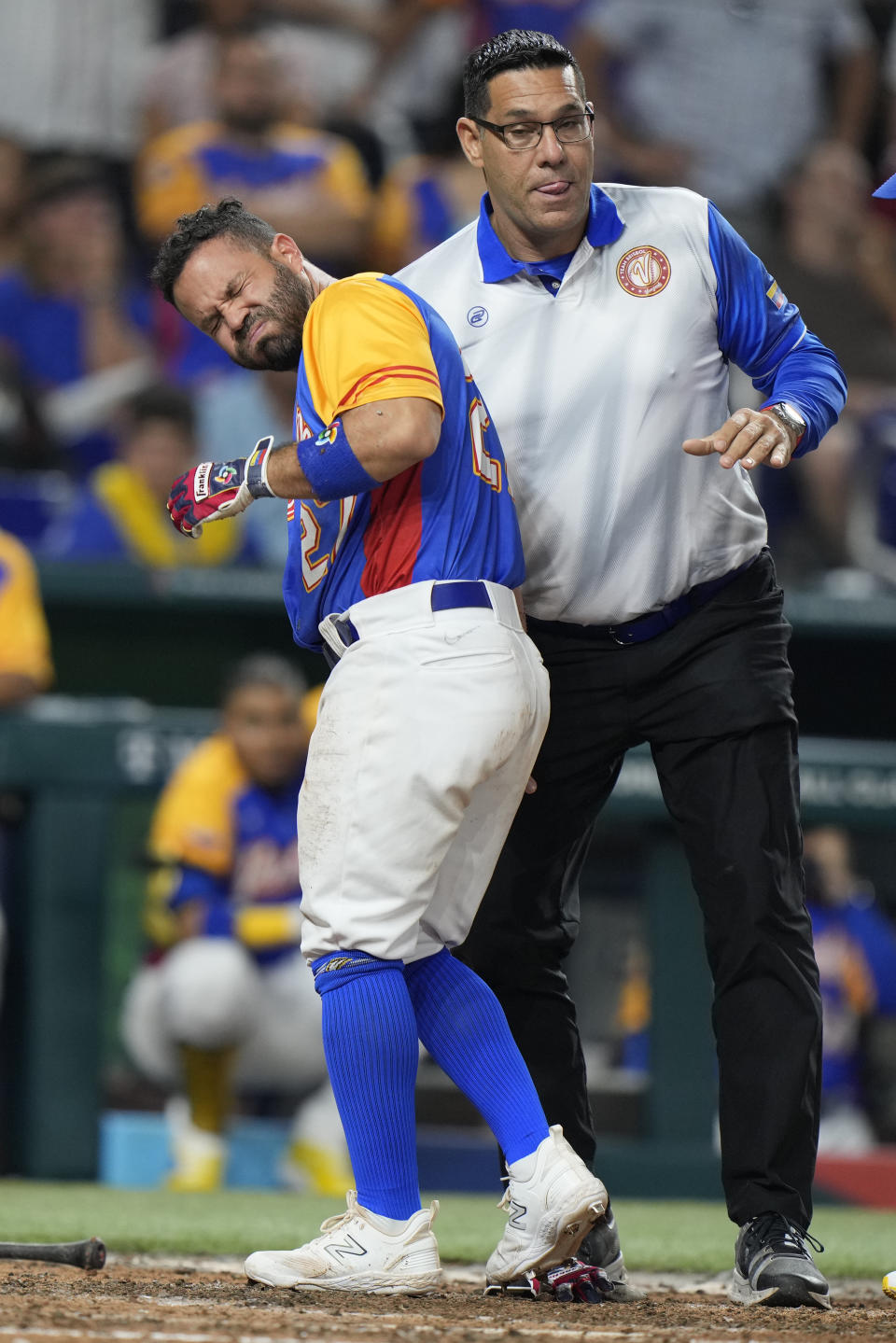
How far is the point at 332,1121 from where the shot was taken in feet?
16.3

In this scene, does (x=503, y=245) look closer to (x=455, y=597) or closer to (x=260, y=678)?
(x=455, y=597)

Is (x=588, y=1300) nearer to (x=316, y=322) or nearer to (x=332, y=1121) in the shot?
(x=316, y=322)

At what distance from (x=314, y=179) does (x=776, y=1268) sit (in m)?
6.63

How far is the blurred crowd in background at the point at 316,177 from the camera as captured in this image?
7.59 m

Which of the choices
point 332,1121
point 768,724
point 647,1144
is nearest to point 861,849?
point 647,1144

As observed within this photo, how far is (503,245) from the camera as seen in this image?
271 centimetres

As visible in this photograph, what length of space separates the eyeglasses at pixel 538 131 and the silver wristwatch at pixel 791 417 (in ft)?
1.61

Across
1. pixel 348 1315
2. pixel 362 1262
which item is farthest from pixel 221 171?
pixel 348 1315

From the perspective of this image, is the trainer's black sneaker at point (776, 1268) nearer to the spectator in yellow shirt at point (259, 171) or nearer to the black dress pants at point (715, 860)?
the black dress pants at point (715, 860)

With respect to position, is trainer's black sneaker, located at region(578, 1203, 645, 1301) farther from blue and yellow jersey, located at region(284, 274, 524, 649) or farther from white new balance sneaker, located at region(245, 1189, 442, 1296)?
blue and yellow jersey, located at region(284, 274, 524, 649)

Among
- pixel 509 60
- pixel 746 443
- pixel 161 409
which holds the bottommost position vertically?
pixel 746 443

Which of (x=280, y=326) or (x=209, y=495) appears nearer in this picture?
(x=209, y=495)

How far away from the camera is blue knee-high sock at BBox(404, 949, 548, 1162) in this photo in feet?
7.77

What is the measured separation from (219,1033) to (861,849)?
6.73 feet
